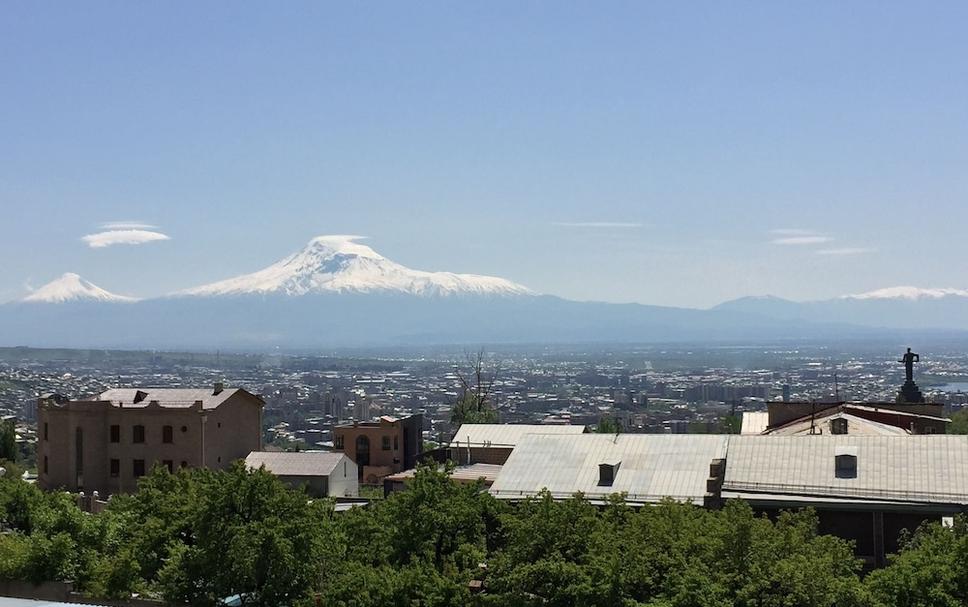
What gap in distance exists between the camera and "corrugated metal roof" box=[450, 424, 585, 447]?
73.2m

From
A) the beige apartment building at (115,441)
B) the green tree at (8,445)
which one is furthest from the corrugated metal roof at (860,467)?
the green tree at (8,445)

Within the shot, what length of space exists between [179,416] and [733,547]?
4965 centimetres

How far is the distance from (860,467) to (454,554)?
1607 cm

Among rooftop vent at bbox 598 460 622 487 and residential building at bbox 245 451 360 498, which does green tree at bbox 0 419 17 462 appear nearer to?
residential building at bbox 245 451 360 498

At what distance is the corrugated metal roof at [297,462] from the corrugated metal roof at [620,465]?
77.8 ft

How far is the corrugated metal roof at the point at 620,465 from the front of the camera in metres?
44.3

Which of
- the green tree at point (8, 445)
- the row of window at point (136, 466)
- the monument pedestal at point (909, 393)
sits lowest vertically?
the green tree at point (8, 445)

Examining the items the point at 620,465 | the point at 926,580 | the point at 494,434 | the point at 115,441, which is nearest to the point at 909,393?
the point at 494,434

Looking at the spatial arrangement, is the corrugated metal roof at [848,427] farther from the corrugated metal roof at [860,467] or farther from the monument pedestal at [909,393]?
the monument pedestal at [909,393]

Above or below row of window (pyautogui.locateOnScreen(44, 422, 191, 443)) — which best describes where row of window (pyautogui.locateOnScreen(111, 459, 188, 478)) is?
below

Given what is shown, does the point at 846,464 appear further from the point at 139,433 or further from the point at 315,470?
the point at 139,433

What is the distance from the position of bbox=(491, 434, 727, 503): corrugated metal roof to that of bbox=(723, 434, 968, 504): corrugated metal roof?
5.89 feet

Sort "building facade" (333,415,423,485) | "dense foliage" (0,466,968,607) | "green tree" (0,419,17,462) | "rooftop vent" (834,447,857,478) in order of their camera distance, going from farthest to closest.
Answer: "green tree" (0,419,17,462), "building facade" (333,415,423,485), "rooftop vent" (834,447,857,478), "dense foliage" (0,466,968,607)

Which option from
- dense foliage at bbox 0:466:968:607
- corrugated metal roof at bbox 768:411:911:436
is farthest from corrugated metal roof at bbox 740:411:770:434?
dense foliage at bbox 0:466:968:607
